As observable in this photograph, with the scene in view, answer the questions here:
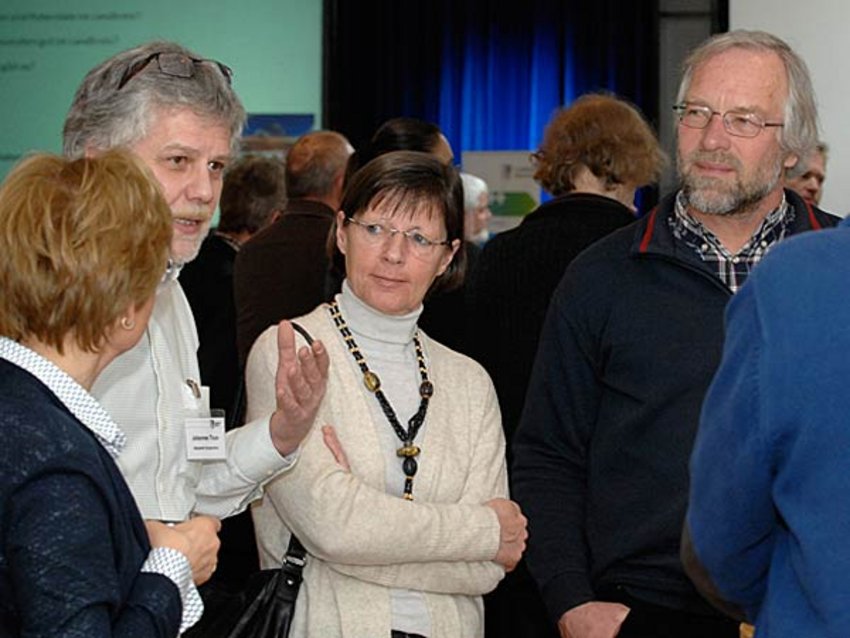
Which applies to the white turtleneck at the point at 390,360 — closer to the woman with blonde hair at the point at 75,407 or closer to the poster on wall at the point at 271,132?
the woman with blonde hair at the point at 75,407

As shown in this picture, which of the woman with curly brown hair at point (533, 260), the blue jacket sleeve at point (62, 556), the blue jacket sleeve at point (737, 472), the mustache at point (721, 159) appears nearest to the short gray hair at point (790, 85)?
the mustache at point (721, 159)

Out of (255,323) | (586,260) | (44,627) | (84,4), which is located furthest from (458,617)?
(84,4)

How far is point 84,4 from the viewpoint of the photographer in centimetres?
872

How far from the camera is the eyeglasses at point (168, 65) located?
2.48m

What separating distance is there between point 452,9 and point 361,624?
7646 mm

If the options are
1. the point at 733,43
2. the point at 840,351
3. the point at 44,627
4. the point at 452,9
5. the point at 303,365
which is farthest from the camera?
the point at 452,9

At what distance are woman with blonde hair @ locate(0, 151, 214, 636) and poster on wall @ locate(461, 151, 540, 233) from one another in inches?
274

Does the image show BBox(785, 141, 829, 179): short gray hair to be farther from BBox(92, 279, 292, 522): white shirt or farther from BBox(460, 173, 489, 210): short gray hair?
BBox(460, 173, 489, 210): short gray hair

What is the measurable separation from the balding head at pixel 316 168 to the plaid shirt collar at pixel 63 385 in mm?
2960

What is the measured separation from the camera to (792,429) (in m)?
1.56

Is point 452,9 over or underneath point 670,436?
over

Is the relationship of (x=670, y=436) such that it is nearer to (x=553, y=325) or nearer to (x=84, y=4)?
(x=553, y=325)

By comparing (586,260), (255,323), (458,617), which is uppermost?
(586,260)

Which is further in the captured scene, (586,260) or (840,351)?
(586,260)
